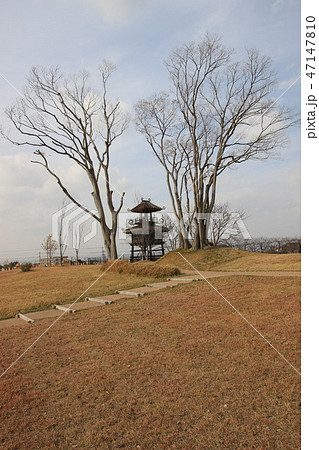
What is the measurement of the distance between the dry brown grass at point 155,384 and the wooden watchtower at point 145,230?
54.5 ft

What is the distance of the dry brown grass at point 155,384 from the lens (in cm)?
221

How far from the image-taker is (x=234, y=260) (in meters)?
15.9

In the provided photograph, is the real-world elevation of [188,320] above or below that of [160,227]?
below

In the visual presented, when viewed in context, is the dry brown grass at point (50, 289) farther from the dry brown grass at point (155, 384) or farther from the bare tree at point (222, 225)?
the bare tree at point (222, 225)

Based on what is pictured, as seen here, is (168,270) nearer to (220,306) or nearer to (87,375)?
(220,306)

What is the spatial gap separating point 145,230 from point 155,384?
1919 cm

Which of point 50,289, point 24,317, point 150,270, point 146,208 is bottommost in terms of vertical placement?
point 50,289

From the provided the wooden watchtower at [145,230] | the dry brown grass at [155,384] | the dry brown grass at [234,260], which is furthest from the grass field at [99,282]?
the wooden watchtower at [145,230]

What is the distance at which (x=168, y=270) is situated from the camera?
37.2ft

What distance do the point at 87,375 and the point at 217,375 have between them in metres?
1.38

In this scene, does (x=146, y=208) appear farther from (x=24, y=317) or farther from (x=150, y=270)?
(x=24, y=317)

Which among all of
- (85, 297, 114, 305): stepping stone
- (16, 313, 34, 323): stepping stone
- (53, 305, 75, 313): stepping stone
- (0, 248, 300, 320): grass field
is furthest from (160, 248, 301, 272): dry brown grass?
(16, 313, 34, 323): stepping stone

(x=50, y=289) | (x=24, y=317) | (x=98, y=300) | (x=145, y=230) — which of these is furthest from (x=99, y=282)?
(x=145, y=230)

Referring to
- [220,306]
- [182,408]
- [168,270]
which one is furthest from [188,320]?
[168,270]
